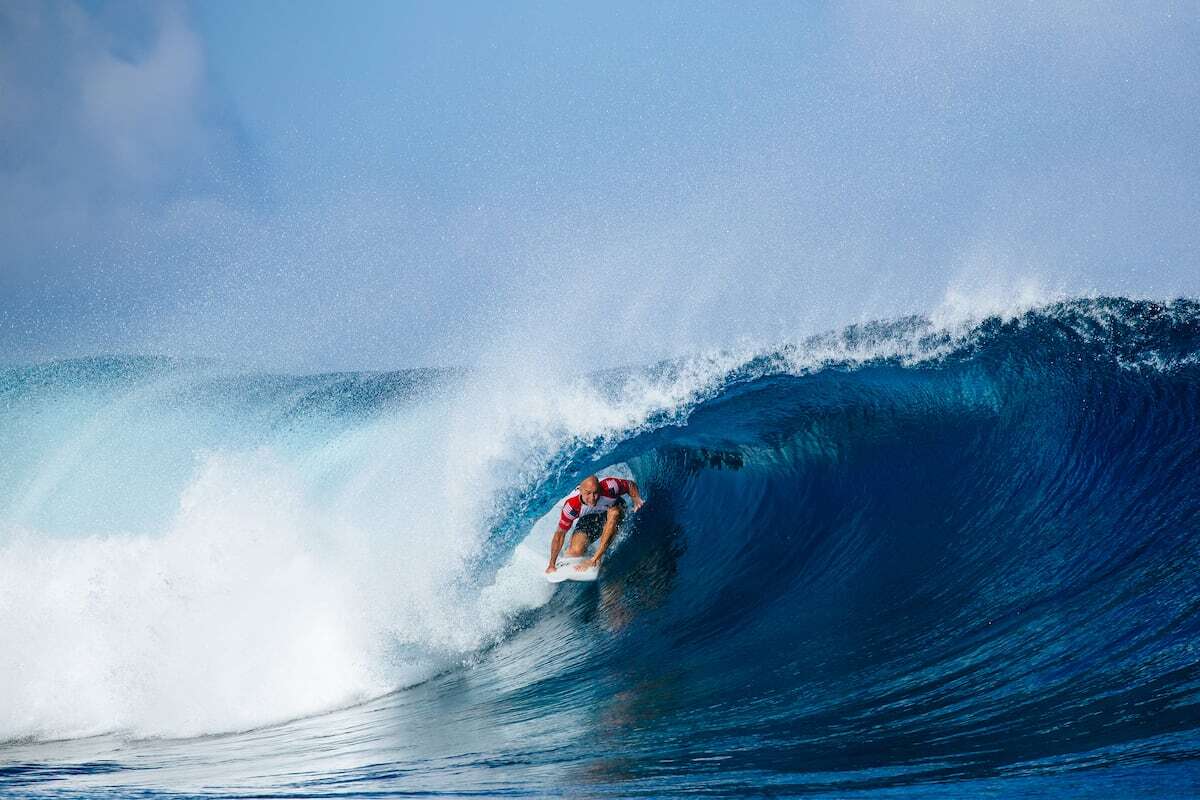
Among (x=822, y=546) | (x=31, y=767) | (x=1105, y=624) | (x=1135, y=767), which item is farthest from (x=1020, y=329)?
(x=31, y=767)

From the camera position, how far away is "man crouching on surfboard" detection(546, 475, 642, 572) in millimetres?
7645

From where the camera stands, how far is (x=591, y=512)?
26.5ft

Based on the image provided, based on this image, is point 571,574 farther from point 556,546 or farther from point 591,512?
point 591,512

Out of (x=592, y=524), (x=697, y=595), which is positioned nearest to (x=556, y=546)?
(x=592, y=524)

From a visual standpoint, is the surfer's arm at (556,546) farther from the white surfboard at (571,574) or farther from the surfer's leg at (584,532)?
the surfer's leg at (584,532)

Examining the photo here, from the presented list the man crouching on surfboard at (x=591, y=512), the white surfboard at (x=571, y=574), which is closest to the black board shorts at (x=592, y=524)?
the man crouching on surfboard at (x=591, y=512)

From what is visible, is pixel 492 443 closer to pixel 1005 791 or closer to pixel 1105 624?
pixel 1105 624

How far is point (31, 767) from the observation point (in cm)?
478

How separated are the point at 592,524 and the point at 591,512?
16 centimetres

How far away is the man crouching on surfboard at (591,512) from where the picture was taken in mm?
7645

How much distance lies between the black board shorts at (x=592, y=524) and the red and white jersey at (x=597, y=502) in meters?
0.07

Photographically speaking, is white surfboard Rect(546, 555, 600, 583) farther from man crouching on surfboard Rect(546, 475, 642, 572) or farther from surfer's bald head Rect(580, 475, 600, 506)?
surfer's bald head Rect(580, 475, 600, 506)

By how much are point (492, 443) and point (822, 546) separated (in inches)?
124

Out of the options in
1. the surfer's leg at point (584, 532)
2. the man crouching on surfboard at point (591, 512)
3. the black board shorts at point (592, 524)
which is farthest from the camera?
the black board shorts at point (592, 524)
